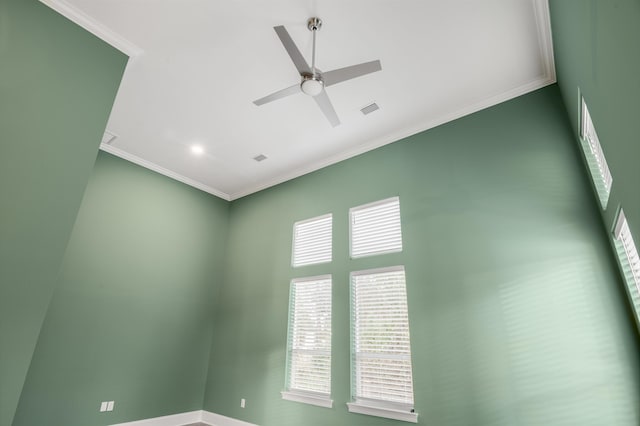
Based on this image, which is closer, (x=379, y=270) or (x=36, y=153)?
(x=36, y=153)

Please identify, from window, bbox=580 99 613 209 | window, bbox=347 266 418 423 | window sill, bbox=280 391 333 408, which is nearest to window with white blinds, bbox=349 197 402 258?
window, bbox=347 266 418 423

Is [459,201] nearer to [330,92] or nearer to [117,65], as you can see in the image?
[330,92]

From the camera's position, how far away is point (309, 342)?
4.59 metres

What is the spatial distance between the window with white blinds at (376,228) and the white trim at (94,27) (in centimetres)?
337

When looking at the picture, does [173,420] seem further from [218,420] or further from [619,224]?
[619,224]

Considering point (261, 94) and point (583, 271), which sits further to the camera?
point (261, 94)

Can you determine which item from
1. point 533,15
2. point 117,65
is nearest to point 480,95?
point 533,15

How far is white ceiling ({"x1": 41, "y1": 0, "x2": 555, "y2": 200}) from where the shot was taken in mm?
2924

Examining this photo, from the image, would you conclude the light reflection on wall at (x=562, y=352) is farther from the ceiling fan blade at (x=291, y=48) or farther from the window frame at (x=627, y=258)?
the ceiling fan blade at (x=291, y=48)

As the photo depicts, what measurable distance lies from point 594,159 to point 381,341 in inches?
115

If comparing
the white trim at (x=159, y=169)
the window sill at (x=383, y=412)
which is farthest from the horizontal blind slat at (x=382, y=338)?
the white trim at (x=159, y=169)

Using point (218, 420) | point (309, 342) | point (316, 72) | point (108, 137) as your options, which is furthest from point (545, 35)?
point (218, 420)

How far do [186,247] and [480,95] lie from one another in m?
5.35

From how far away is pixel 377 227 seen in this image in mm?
4480
